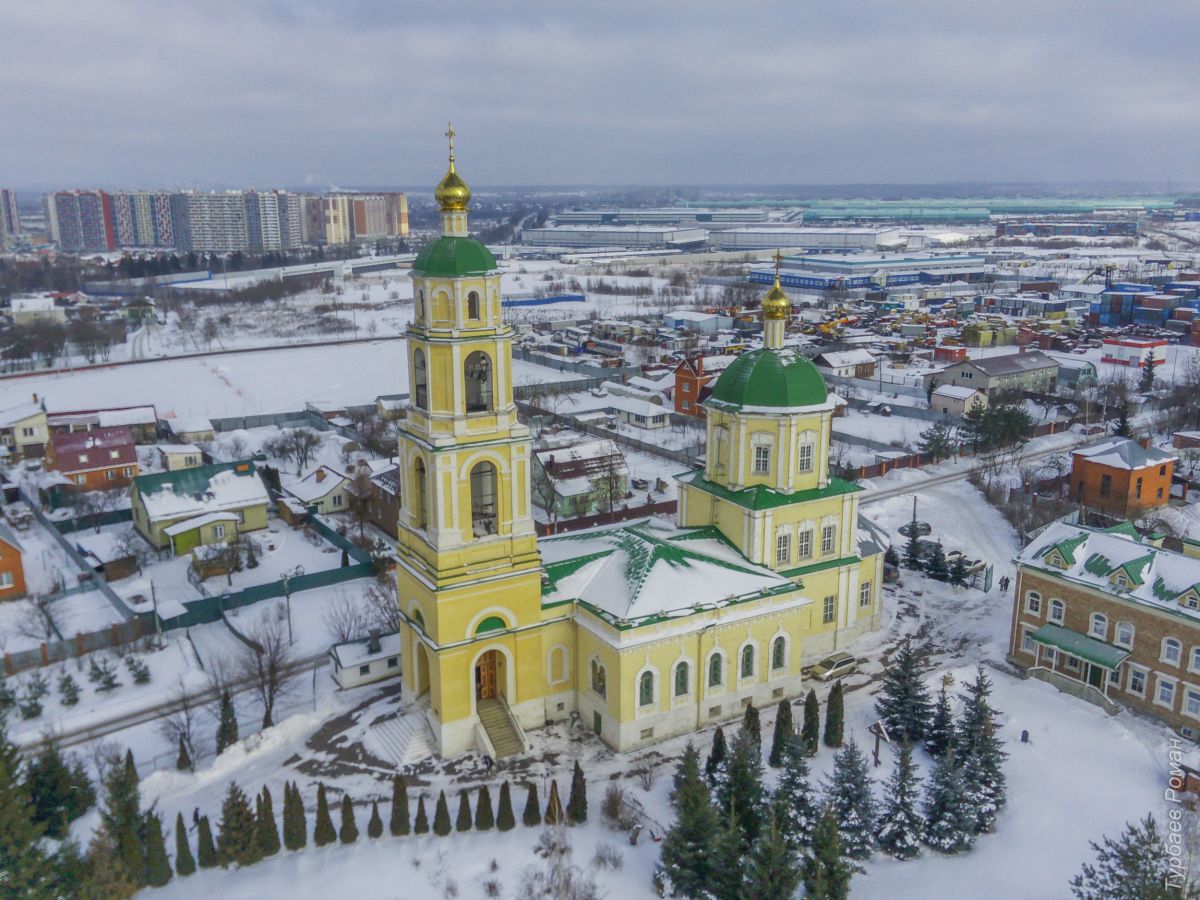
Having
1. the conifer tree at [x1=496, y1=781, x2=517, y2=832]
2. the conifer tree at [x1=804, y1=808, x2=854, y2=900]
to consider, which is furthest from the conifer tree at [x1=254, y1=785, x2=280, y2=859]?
the conifer tree at [x1=804, y1=808, x2=854, y2=900]

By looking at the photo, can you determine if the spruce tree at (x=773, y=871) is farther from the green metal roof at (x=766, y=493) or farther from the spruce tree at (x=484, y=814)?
the green metal roof at (x=766, y=493)

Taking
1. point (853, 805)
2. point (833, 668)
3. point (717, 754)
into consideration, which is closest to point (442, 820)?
point (717, 754)

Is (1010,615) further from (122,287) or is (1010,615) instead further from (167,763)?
(122,287)

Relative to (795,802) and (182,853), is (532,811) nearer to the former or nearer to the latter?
(795,802)

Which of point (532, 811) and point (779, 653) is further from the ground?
point (779, 653)

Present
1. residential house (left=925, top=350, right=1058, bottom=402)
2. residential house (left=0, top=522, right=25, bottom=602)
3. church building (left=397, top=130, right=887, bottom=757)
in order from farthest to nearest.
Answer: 1. residential house (left=925, top=350, right=1058, bottom=402)
2. residential house (left=0, top=522, right=25, bottom=602)
3. church building (left=397, top=130, right=887, bottom=757)

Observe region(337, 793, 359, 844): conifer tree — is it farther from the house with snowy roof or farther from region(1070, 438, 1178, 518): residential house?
region(1070, 438, 1178, 518): residential house

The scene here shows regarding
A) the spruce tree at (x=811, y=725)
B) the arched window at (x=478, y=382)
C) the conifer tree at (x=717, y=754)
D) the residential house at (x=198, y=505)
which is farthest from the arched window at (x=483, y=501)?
the residential house at (x=198, y=505)
